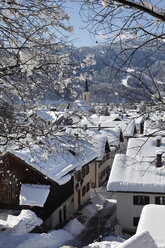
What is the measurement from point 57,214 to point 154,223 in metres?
9.70

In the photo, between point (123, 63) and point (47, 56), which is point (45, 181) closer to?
point (47, 56)

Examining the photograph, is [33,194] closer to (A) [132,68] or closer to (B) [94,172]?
(B) [94,172]

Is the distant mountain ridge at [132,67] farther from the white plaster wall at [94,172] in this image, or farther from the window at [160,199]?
the white plaster wall at [94,172]

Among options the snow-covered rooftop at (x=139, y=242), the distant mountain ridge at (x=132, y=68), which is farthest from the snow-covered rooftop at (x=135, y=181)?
the distant mountain ridge at (x=132, y=68)

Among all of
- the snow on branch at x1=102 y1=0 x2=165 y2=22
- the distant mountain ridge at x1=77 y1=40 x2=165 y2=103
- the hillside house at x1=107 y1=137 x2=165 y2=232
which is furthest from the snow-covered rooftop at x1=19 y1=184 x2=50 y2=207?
the snow on branch at x1=102 y1=0 x2=165 y2=22

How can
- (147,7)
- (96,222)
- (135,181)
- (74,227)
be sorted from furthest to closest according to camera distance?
(96,222) → (135,181) → (74,227) → (147,7)

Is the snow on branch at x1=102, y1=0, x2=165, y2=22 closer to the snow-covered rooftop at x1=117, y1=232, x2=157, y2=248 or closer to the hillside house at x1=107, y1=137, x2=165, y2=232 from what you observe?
the snow-covered rooftop at x1=117, y1=232, x2=157, y2=248

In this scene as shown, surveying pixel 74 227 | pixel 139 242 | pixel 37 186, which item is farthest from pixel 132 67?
pixel 74 227

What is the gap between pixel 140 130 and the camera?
54.2 meters

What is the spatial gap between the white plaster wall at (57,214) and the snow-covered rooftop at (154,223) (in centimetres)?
808

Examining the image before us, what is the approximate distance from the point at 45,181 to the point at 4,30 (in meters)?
12.5

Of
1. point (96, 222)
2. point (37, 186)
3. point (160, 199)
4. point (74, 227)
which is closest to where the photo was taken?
point (37, 186)

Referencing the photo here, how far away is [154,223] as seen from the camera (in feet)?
28.6

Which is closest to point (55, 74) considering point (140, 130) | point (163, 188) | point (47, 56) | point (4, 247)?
point (47, 56)
